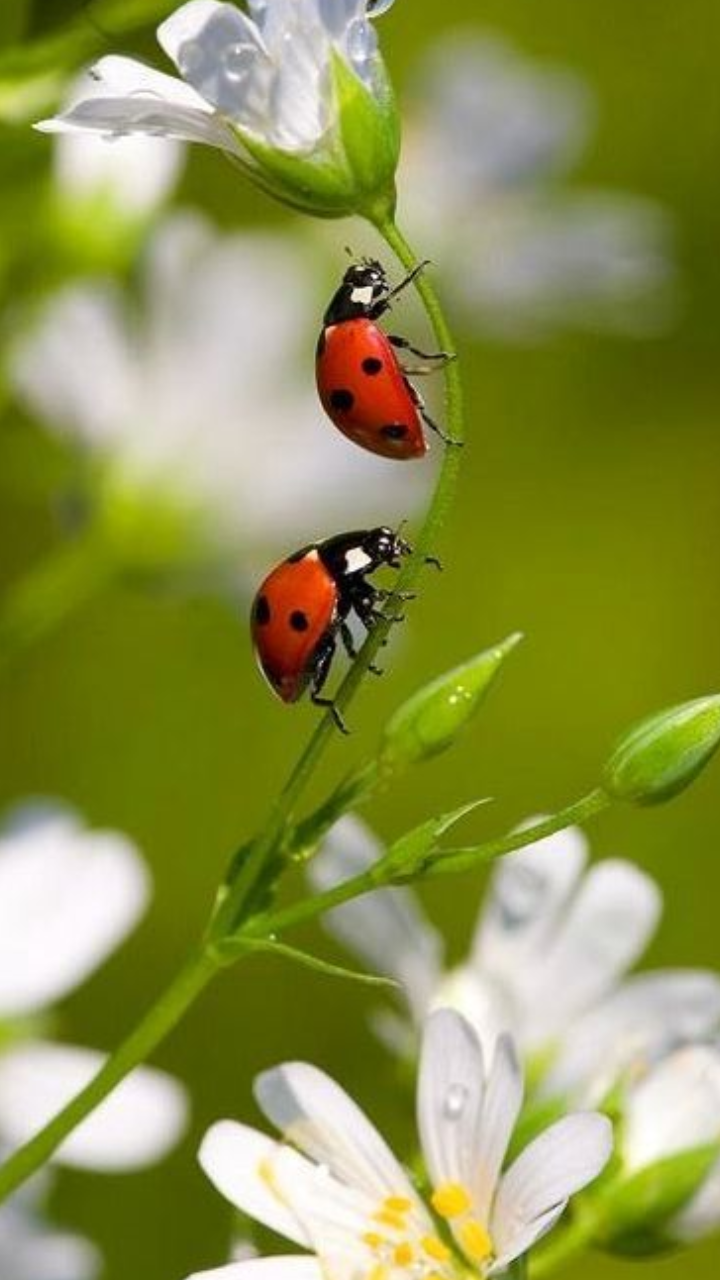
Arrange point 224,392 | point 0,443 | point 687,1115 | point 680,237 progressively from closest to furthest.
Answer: point 687,1115, point 224,392, point 0,443, point 680,237

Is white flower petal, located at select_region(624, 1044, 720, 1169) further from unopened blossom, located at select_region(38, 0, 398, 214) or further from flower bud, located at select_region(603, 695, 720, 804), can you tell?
unopened blossom, located at select_region(38, 0, 398, 214)

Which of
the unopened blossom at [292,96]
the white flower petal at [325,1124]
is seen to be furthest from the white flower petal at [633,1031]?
the unopened blossom at [292,96]

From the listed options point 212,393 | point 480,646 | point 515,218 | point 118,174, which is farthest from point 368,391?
point 480,646

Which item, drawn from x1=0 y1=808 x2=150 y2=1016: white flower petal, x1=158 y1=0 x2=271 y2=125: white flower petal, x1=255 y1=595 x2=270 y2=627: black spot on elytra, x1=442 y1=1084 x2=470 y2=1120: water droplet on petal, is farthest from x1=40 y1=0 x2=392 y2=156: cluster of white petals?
x1=0 y1=808 x2=150 y2=1016: white flower petal

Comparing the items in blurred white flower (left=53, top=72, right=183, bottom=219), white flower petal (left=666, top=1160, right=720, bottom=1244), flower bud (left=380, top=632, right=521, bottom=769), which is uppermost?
blurred white flower (left=53, top=72, right=183, bottom=219)

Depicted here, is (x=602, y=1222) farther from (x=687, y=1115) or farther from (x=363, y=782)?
(x=363, y=782)

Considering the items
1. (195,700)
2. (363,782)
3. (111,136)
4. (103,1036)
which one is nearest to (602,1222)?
(363,782)
